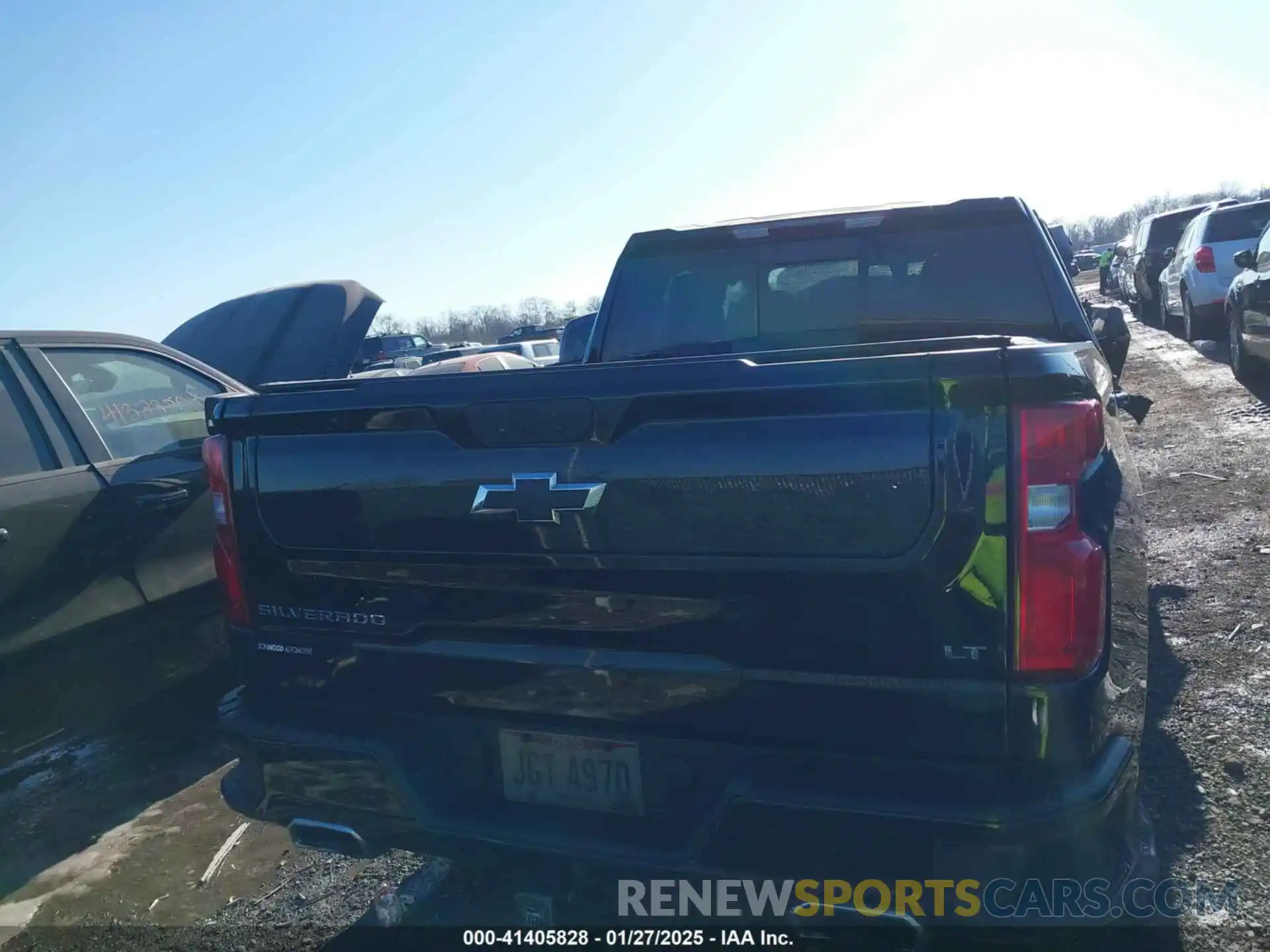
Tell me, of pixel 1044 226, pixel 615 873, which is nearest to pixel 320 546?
pixel 615 873

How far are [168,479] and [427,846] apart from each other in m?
2.60

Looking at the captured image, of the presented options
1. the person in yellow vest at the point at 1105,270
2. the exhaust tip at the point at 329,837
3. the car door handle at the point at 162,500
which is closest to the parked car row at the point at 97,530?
the car door handle at the point at 162,500

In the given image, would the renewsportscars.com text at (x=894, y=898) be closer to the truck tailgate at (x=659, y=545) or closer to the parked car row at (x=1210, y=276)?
the truck tailgate at (x=659, y=545)

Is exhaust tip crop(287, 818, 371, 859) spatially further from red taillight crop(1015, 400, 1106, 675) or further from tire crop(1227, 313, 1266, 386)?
tire crop(1227, 313, 1266, 386)

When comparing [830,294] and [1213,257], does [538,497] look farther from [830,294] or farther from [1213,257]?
[1213,257]

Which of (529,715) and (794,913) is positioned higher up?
(529,715)

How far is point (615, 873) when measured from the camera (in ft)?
7.43

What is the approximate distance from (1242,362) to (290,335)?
9.22m

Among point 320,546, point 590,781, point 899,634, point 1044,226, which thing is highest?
point 1044,226

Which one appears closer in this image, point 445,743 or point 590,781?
point 590,781

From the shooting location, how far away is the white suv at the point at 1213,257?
1261 cm

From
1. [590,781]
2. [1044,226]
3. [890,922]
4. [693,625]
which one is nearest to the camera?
[890,922]

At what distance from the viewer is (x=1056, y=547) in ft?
6.38

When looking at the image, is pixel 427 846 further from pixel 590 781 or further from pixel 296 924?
pixel 296 924
